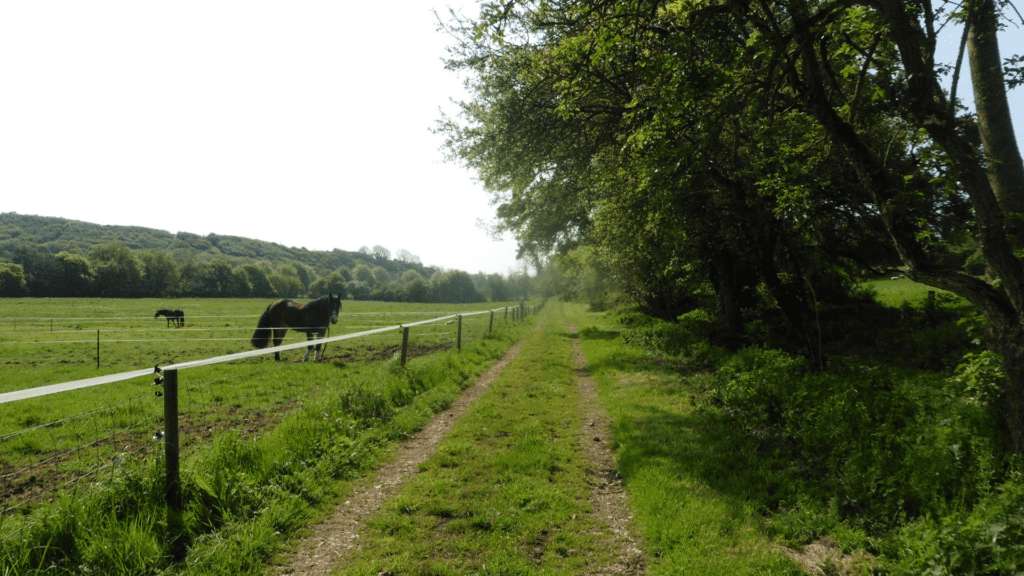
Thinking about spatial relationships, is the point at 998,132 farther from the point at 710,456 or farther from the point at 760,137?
the point at 710,456

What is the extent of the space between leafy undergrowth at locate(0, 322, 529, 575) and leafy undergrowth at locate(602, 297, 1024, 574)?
11.8 ft

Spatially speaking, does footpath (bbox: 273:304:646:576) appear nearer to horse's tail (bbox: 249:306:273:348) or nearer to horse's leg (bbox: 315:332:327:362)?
horse's leg (bbox: 315:332:327:362)

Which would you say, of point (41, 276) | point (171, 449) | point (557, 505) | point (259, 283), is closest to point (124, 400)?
point (171, 449)

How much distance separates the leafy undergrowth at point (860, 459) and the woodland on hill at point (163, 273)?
3306 inches

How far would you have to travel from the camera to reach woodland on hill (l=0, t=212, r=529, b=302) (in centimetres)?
6825

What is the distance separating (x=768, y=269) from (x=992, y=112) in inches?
224

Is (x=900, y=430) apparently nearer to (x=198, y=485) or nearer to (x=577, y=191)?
(x=198, y=485)

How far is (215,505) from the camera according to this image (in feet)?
13.3

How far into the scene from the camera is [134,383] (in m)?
11.4

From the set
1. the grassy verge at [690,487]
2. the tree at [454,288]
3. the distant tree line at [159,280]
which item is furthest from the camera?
the tree at [454,288]

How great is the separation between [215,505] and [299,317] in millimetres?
15002

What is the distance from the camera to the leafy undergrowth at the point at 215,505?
3146mm

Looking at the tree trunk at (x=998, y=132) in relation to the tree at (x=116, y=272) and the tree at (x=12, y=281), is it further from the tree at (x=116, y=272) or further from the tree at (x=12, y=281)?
the tree at (x=12, y=281)

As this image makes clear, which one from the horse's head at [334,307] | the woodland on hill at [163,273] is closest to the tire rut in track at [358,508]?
the horse's head at [334,307]
